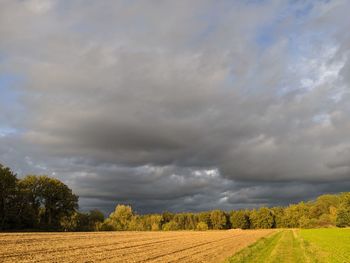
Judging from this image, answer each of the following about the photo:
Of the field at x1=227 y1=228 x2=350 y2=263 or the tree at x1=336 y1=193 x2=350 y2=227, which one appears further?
the tree at x1=336 y1=193 x2=350 y2=227

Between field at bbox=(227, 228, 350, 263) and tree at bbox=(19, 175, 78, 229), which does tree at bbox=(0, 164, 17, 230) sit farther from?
field at bbox=(227, 228, 350, 263)

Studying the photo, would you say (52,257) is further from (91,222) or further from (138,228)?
(138,228)

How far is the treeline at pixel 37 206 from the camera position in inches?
3664

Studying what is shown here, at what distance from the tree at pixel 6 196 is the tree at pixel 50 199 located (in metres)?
8.30

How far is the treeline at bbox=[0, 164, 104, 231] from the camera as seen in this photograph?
9306cm

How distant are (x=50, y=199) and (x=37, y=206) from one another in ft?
13.3

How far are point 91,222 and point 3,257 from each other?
10298cm

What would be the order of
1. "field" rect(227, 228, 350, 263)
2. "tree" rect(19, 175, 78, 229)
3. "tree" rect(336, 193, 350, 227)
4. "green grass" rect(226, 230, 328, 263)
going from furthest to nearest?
"tree" rect(336, 193, 350, 227) < "tree" rect(19, 175, 78, 229) < "field" rect(227, 228, 350, 263) < "green grass" rect(226, 230, 328, 263)

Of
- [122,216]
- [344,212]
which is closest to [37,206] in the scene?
[122,216]

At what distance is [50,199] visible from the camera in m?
111

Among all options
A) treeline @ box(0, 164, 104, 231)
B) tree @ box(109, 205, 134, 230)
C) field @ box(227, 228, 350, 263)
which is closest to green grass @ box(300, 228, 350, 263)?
field @ box(227, 228, 350, 263)

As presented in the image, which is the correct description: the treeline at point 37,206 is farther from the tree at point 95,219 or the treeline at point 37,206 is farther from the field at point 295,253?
the field at point 295,253

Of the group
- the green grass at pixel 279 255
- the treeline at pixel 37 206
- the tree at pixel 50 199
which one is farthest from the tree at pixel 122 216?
the green grass at pixel 279 255

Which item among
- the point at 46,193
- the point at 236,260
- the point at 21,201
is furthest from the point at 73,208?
the point at 236,260
